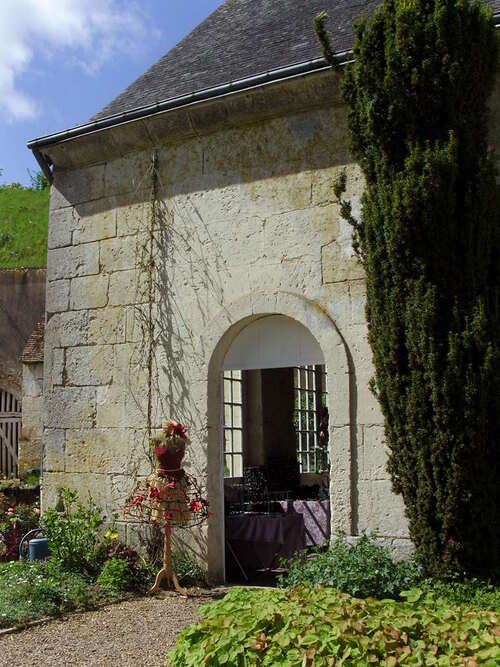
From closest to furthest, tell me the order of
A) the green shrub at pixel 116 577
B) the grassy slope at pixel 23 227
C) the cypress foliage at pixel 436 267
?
the cypress foliage at pixel 436 267, the green shrub at pixel 116 577, the grassy slope at pixel 23 227

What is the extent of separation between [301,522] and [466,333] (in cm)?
354

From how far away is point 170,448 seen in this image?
6500mm

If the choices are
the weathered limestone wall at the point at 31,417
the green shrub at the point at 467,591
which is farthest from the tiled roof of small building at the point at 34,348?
the green shrub at the point at 467,591

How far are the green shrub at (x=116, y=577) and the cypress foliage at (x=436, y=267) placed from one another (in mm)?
2601

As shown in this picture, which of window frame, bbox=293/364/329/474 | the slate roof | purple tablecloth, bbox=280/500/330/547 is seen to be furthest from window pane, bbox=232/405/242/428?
the slate roof

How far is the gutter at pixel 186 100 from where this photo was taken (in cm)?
646

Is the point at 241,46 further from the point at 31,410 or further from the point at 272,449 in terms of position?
the point at 31,410

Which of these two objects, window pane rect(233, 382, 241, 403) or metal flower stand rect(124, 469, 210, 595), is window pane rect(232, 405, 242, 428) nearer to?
window pane rect(233, 382, 241, 403)

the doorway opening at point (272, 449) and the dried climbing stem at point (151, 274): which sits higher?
the dried climbing stem at point (151, 274)

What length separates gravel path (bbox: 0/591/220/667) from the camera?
16.0 feet

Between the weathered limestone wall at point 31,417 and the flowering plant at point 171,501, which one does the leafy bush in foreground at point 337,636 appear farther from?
the weathered limestone wall at point 31,417

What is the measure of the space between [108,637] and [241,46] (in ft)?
18.7

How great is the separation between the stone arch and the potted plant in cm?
52

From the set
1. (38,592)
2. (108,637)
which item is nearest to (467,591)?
(108,637)
